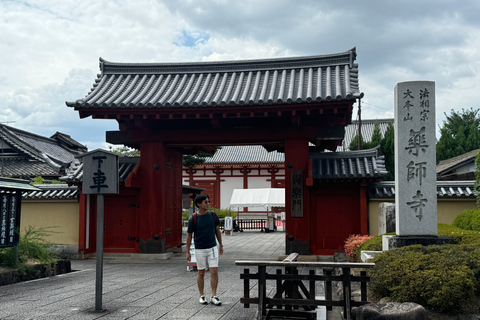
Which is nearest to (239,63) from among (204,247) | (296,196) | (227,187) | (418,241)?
(296,196)

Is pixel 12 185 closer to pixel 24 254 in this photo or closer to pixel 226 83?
pixel 24 254

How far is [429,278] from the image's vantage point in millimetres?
5938

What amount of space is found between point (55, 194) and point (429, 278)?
1221cm

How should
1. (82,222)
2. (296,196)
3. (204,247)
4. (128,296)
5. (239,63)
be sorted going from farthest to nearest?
(239,63) < (82,222) < (296,196) < (128,296) < (204,247)

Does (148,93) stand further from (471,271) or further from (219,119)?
(471,271)

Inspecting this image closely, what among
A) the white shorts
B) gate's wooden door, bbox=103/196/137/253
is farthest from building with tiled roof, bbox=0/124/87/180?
the white shorts

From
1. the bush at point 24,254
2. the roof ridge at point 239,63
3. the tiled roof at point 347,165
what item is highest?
the roof ridge at point 239,63

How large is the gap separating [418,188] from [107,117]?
27.5 feet

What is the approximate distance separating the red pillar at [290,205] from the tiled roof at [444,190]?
1.98 m

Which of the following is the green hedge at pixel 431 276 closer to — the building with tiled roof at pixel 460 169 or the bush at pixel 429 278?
the bush at pixel 429 278

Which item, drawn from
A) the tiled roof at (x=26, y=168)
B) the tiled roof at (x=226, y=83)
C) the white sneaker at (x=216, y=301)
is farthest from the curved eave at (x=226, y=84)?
the tiled roof at (x=26, y=168)

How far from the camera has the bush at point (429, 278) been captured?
5.74m

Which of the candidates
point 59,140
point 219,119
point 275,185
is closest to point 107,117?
point 219,119

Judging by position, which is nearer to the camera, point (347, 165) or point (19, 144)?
point (347, 165)
